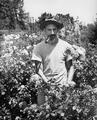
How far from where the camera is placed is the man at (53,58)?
386 cm

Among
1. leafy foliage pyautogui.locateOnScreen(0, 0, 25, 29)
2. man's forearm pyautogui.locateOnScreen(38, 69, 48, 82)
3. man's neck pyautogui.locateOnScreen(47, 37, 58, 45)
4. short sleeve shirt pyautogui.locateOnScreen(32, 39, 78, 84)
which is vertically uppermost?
leafy foliage pyautogui.locateOnScreen(0, 0, 25, 29)

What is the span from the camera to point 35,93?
204 inches

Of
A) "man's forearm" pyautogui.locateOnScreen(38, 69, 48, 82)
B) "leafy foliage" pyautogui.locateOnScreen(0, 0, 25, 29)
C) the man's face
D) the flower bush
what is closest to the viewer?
the flower bush

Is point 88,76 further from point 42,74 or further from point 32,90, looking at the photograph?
point 42,74

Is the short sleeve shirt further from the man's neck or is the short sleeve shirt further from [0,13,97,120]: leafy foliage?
[0,13,97,120]: leafy foliage

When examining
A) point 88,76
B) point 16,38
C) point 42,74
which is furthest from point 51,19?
point 16,38

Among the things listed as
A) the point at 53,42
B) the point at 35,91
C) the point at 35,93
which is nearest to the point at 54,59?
the point at 53,42

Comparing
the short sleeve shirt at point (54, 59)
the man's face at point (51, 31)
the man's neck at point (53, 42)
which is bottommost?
the short sleeve shirt at point (54, 59)

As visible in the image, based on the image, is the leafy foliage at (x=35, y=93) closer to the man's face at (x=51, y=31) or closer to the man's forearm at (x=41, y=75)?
the man's forearm at (x=41, y=75)

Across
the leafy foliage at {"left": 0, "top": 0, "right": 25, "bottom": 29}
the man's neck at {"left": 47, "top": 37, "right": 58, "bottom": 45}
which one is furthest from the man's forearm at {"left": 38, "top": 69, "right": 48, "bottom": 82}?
the leafy foliage at {"left": 0, "top": 0, "right": 25, "bottom": 29}

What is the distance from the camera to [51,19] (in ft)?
12.5

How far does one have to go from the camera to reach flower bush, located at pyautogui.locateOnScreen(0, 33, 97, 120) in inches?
143

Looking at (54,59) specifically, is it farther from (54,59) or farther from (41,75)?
(41,75)

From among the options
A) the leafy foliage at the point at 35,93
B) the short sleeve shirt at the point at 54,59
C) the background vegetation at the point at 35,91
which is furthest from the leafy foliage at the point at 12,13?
the short sleeve shirt at the point at 54,59
